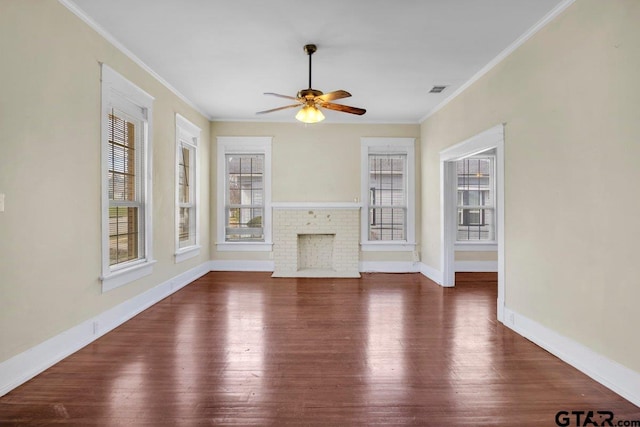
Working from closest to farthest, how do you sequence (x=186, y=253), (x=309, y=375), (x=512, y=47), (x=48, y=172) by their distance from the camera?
(x=309, y=375)
(x=48, y=172)
(x=512, y=47)
(x=186, y=253)

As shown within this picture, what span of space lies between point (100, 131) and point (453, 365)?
12.3 ft

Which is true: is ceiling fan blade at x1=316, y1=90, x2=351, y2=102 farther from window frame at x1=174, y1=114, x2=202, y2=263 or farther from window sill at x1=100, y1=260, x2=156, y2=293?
window sill at x1=100, y1=260, x2=156, y2=293

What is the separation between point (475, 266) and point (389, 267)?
5.41ft

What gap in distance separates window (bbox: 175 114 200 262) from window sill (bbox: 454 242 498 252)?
188 inches

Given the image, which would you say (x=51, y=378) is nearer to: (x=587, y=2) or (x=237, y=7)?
(x=237, y=7)

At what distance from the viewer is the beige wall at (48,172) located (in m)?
2.21

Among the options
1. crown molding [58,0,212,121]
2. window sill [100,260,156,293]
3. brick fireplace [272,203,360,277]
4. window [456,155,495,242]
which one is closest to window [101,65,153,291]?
window sill [100,260,156,293]

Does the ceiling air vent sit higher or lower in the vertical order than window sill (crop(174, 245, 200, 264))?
higher

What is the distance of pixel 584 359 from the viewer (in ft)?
8.18

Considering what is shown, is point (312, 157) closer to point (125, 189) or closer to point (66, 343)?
point (125, 189)

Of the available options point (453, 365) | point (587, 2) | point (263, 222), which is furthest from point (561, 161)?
point (263, 222)

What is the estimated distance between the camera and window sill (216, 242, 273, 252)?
6.31 meters

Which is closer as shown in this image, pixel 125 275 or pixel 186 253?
pixel 125 275

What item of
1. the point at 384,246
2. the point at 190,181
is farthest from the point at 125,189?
the point at 384,246
